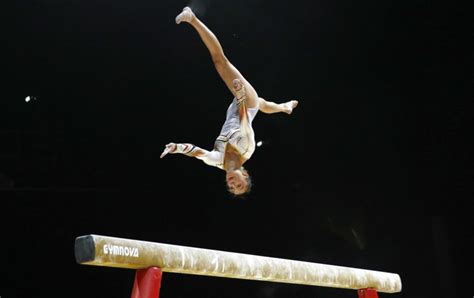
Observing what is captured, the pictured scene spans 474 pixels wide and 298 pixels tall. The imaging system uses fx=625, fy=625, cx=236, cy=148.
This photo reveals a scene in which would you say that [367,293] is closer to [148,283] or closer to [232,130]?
[232,130]

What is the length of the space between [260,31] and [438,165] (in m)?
3.29

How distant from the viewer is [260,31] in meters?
8.81

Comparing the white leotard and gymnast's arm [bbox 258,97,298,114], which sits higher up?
gymnast's arm [bbox 258,97,298,114]

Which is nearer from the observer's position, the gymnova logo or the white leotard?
the gymnova logo

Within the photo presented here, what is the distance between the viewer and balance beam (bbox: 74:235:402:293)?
11.0ft

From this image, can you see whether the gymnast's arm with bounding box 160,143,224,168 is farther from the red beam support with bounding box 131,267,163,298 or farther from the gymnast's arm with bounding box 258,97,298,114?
the red beam support with bounding box 131,267,163,298

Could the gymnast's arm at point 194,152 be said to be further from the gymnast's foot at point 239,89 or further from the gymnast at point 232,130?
the gymnast's foot at point 239,89

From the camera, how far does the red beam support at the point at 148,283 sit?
3695mm

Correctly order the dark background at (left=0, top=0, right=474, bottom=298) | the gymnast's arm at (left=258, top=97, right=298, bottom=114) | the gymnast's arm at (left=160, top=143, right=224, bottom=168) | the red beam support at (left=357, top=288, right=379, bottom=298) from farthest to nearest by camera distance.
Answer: the dark background at (left=0, top=0, right=474, bottom=298)
the gymnast's arm at (left=258, top=97, right=298, bottom=114)
the red beam support at (left=357, top=288, right=379, bottom=298)
the gymnast's arm at (left=160, top=143, right=224, bottom=168)

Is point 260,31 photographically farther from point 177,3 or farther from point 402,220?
point 402,220

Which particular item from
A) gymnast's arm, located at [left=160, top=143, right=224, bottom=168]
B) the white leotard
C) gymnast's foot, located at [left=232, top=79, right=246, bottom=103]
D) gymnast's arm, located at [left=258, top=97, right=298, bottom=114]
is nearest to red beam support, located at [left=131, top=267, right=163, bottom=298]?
gymnast's arm, located at [left=160, top=143, right=224, bottom=168]

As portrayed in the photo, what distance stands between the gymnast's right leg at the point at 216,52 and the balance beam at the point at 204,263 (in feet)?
4.42

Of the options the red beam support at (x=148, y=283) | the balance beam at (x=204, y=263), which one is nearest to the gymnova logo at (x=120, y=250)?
the balance beam at (x=204, y=263)

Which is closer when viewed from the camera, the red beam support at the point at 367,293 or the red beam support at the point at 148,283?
the red beam support at the point at 148,283
